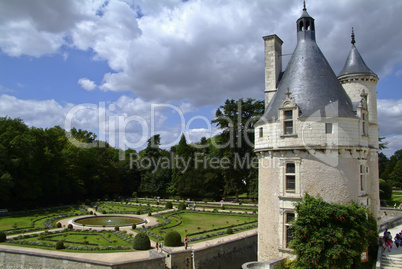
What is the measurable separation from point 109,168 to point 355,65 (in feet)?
146

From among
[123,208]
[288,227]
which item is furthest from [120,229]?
[288,227]

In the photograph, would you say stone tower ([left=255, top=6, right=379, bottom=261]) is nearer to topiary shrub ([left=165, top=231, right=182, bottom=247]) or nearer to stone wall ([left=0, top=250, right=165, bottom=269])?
stone wall ([left=0, top=250, right=165, bottom=269])

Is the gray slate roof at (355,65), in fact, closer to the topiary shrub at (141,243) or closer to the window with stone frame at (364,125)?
the window with stone frame at (364,125)

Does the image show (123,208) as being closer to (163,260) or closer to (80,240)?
(80,240)

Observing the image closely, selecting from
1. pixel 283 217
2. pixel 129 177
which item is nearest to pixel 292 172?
pixel 283 217

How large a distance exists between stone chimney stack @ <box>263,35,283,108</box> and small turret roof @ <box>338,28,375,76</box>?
4599 millimetres

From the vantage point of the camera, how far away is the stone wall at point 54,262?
53.7 ft

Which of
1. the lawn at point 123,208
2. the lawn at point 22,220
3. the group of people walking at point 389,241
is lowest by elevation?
the lawn at point 123,208

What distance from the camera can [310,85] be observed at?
1681cm

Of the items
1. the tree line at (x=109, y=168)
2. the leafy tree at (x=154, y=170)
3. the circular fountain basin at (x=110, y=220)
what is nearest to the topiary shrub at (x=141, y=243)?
the circular fountain basin at (x=110, y=220)

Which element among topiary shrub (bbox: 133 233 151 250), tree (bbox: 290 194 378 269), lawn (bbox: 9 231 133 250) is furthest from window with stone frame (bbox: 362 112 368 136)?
lawn (bbox: 9 231 133 250)

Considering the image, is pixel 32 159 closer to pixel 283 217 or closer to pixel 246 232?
pixel 246 232

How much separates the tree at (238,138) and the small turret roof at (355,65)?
20.6 m

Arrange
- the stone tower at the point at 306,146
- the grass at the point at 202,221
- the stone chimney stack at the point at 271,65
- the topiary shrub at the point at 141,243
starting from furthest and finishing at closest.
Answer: the grass at the point at 202,221 → the topiary shrub at the point at 141,243 → the stone chimney stack at the point at 271,65 → the stone tower at the point at 306,146
